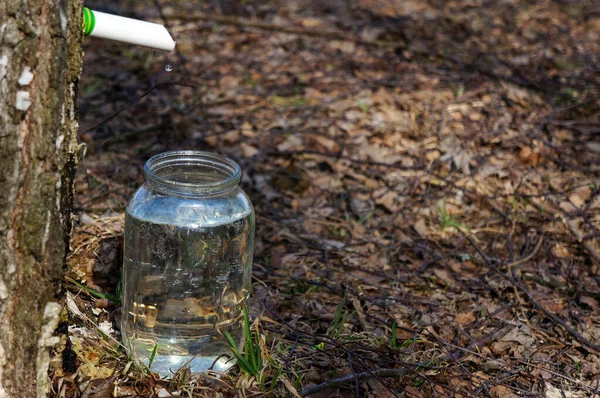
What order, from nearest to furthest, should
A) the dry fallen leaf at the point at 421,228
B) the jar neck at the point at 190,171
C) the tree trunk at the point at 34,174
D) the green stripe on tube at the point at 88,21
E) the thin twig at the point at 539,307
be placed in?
the tree trunk at the point at 34,174 < the green stripe on tube at the point at 88,21 < the jar neck at the point at 190,171 < the thin twig at the point at 539,307 < the dry fallen leaf at the point at 421,228

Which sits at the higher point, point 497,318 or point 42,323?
point 42,323

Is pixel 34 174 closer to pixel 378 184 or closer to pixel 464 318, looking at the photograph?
pixel 464 318

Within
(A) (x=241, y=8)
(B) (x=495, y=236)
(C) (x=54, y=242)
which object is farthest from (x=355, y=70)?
(C) (x=54, y=242)

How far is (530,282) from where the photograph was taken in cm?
351

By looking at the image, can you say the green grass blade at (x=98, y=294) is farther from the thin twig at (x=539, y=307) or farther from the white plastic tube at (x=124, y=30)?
the thin twig at (x=539, y=307)

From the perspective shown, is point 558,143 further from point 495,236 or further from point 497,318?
point 497,318

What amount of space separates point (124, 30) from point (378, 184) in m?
2.40

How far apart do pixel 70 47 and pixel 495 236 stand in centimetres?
269

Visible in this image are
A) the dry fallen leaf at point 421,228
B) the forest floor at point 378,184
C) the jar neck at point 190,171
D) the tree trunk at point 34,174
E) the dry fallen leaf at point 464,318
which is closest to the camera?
the tree trunk at point 34,174

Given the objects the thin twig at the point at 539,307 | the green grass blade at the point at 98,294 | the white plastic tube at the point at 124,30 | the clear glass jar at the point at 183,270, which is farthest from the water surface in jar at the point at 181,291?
the thin twig at the point at 539,307

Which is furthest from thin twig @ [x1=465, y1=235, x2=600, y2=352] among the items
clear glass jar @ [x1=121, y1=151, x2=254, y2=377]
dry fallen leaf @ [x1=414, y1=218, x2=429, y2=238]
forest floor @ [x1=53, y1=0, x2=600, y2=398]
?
clear glass jar @ [x1=121, y1=151, x2=254, y2=377]

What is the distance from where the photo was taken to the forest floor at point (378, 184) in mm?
2701

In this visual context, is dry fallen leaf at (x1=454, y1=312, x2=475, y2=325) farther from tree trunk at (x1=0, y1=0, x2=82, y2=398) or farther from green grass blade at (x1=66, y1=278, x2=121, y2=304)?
tree trunk at (x1=0, y1=0, x2=82, y2=398)

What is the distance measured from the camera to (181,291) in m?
2.49
